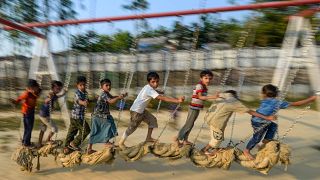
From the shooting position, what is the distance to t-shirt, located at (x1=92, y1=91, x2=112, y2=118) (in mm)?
6297

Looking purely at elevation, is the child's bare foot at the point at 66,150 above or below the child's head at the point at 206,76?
below

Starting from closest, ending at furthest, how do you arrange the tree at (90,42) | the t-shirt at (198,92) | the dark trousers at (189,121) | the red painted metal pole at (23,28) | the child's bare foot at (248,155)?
the child's bare foot at (248,155) → the t-shirt at (198,92) → the dark trousers at (189,121) → the red painted metal pole at (23,28) → the tree at (90,42)

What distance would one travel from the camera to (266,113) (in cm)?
595

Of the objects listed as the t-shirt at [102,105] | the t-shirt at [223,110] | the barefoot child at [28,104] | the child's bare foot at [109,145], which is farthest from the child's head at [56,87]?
the t-shirt at [223,110]

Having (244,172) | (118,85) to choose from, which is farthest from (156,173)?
(118,85)

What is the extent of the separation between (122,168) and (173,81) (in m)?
7.42

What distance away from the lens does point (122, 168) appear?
677 centimetres

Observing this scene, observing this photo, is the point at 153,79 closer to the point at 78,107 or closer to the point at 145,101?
the point at 145,101

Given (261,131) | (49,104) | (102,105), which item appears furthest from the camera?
(49,104)

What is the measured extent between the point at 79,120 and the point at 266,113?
271 cm

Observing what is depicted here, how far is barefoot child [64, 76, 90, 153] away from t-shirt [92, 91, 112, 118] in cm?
20

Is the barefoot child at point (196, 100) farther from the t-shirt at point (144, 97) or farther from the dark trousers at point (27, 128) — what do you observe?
the dark trousers at point (27, 128)

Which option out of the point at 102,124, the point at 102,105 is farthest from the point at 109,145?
the point at 102,105

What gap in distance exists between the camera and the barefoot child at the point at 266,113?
19.5 ft
